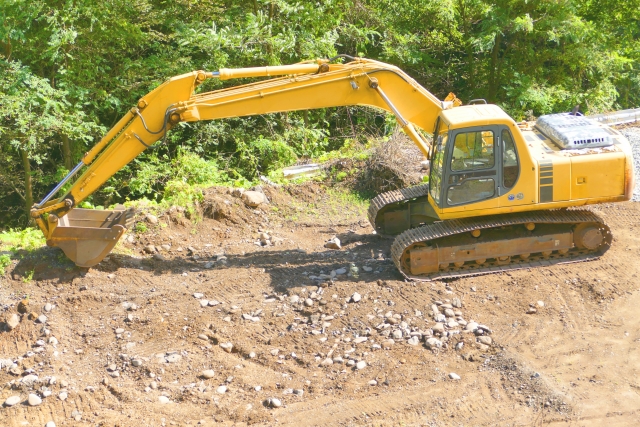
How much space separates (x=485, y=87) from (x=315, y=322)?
10991 millimetres

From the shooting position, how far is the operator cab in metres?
8.73

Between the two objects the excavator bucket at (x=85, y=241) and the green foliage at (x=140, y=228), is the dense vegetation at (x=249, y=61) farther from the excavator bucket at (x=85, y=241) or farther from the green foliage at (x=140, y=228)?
the excavator bucket at (x=85, y=241)

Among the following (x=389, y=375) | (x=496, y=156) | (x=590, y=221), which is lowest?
(x=389, y=375)

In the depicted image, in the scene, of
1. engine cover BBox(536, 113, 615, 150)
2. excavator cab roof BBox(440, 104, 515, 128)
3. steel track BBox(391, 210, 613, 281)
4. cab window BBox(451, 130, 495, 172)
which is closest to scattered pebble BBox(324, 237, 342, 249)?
steel track BBox(391, 210, 613, 281)

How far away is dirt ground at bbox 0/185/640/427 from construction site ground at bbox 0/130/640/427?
0.02m

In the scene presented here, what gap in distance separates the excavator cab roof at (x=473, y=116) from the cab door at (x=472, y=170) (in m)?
0.08

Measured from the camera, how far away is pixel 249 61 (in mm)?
14695

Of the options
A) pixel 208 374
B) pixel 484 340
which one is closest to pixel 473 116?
pixel 484 340

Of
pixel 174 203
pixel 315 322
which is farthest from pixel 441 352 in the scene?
pixel 174 203

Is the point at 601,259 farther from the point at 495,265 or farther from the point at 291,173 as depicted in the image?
the point at 291,173

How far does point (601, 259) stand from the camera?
9.47m

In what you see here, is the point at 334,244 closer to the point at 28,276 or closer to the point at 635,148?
the point at 28,276

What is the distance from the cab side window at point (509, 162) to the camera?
878 centimetres

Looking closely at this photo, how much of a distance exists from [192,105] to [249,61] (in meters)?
6.11
